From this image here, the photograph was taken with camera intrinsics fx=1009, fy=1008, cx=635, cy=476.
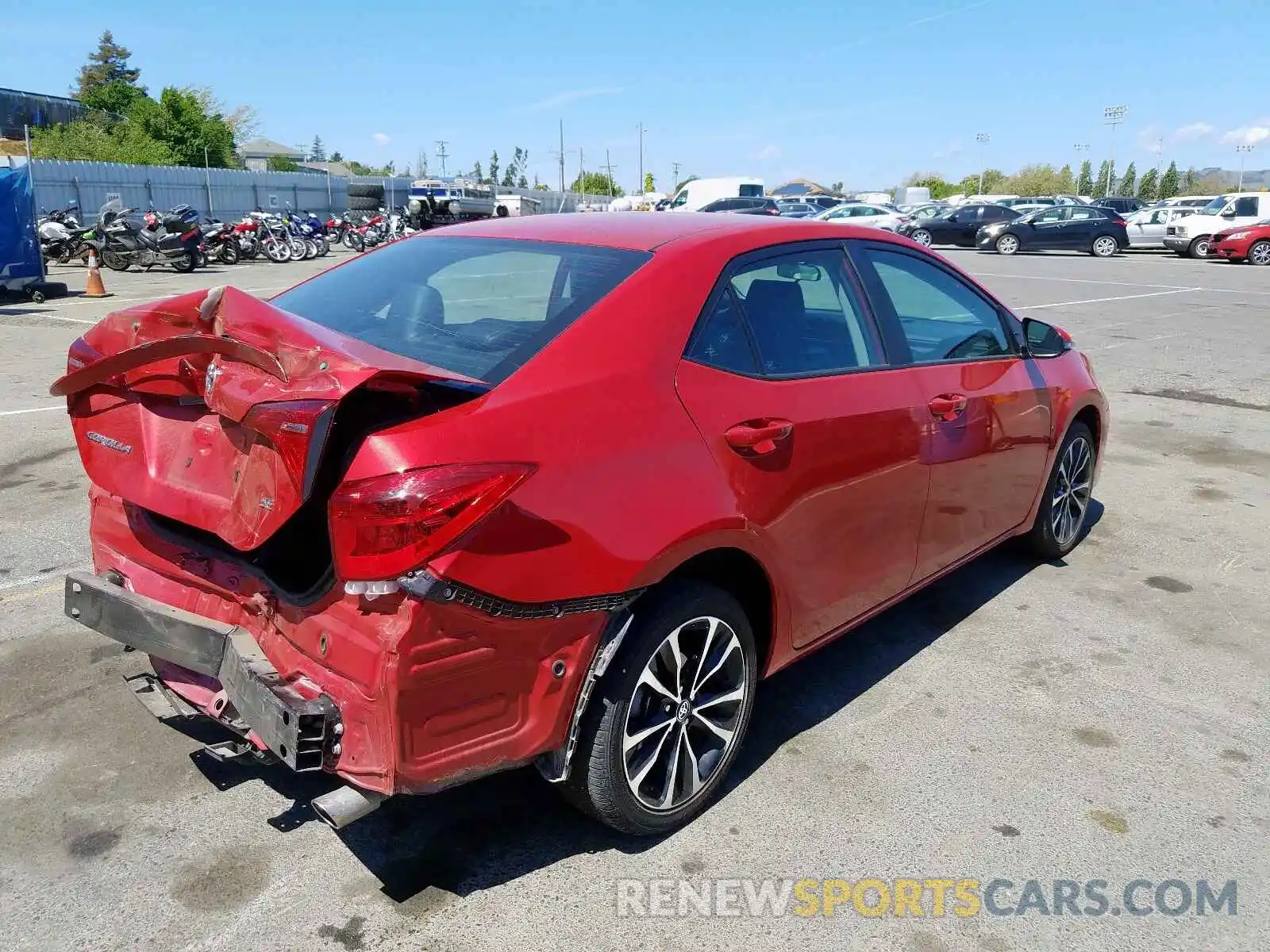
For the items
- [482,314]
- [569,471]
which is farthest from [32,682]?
[569,471]

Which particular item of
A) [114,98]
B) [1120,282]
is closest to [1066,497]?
[1120,282]

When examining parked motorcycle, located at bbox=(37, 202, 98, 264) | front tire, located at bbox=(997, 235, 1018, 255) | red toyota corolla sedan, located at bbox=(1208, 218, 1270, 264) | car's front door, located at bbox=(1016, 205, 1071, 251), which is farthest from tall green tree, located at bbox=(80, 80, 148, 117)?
red toyota corolla sedan, located at bbox=(1208, 218, 1270, 264)

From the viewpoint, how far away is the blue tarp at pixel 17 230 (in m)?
15.6

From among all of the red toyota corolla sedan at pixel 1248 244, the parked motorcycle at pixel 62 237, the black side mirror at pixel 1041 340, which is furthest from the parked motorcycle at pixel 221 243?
the red toyota corolla sedan at pixel 1248 244

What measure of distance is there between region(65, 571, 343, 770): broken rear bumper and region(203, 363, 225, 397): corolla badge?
2.05 ft

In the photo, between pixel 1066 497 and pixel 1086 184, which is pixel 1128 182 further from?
pixel 1066 497

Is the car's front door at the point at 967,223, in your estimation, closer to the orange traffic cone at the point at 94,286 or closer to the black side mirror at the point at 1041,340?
the orange traffic cone at the point at 94,286

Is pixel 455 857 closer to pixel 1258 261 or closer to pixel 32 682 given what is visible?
pixel 32 682

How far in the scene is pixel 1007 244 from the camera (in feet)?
105

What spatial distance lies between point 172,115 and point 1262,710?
225ft

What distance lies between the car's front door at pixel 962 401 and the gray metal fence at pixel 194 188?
24.9 meters

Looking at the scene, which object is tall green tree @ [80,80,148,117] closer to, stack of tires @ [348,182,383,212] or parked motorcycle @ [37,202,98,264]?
stack of tires @ [348,182,383,212]

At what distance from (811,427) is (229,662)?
1.79 m

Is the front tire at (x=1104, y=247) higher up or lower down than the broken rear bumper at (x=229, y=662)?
higher up
